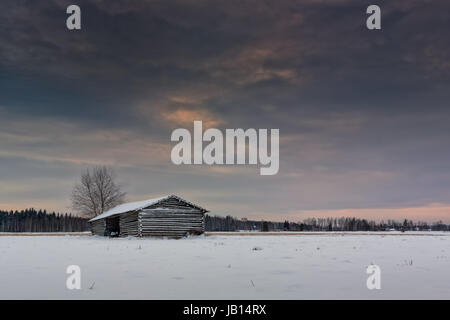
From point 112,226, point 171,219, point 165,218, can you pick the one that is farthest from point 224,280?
point 112,226

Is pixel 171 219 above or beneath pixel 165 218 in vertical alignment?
beneath

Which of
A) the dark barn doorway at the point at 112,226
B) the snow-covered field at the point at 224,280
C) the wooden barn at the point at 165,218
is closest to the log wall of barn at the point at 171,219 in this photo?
the wooden barn at the point at 165,218

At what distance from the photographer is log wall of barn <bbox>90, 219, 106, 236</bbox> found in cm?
5309

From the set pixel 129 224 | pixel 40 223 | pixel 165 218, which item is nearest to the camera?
pixel 165 218

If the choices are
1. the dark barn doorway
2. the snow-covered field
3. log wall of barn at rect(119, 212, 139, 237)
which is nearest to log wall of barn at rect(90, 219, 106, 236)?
the dark barn doorway

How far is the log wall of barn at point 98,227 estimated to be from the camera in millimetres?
53094

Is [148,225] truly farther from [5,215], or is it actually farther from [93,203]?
[5,215]

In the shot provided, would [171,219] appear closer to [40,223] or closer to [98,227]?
[98,227]

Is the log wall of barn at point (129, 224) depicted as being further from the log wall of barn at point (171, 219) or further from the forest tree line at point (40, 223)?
the forest tree line at point (40, 223)

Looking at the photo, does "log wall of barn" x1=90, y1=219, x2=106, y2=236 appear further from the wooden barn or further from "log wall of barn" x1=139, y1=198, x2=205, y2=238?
"log wall of barn" x1=139, y1=198, x2=205, y2=238

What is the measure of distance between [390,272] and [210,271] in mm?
5874

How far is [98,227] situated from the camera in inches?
2238

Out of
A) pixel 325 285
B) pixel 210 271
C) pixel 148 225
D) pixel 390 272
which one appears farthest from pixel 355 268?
pixel 148 225
